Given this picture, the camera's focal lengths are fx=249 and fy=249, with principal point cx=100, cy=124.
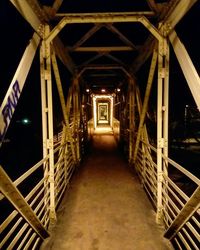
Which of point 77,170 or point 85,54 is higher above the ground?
point 85,54

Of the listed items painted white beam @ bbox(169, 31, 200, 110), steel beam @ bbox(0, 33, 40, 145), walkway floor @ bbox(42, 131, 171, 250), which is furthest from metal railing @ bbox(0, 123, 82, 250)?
painted white beam @ bbox(169, 31, 200, 110)

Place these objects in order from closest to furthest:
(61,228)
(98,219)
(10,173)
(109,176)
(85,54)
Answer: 1. (61,228)
2. (98,219)
3. (109,176)
4. (85,54)
5. (10,173)

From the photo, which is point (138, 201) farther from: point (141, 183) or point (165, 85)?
point (165, 85)

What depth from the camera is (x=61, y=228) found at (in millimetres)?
4164

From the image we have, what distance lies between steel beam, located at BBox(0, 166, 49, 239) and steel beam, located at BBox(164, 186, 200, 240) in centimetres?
183

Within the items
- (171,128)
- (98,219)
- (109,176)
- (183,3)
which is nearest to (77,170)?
(109,176)

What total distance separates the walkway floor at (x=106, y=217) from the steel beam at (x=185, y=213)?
218 millimetres

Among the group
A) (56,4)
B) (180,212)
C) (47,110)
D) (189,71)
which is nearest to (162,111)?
(189,71)

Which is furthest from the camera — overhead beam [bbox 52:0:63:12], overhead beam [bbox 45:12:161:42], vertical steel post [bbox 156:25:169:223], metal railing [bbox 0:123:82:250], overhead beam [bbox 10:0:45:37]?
vertical steel post [bbox 156:25:169:223]

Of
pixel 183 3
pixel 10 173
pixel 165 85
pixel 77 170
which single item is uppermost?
pixel 183 3

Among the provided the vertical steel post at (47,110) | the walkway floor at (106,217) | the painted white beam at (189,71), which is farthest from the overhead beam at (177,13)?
the walkway floor at (106,217)

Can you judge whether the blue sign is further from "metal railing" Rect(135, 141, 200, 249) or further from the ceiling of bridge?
"metal railing" Rect(135, 141, 200, 249)

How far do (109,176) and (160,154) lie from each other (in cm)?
312

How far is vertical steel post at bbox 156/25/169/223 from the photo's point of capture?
13.8 feet
